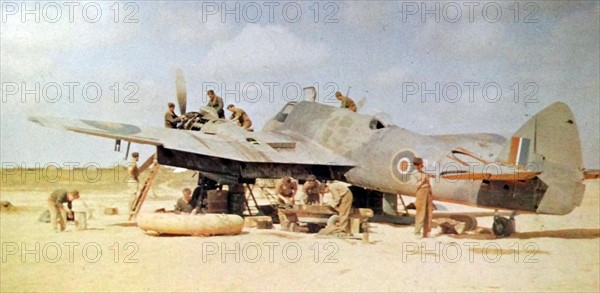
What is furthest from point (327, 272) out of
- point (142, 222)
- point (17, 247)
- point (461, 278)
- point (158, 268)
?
point (17, 247)

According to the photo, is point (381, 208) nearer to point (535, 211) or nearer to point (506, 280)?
point (535, 211)

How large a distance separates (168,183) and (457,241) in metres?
21.4

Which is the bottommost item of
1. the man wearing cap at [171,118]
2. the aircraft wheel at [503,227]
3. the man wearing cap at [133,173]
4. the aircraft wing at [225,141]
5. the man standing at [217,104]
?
the aircraft wheel at [503,227]

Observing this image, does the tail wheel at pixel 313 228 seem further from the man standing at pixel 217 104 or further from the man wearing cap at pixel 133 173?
the man wearing cap at pixel 133 173

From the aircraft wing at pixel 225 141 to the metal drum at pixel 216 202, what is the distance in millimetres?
887

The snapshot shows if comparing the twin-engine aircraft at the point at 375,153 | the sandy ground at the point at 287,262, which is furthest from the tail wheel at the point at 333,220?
the twin-engine aircraft at the point at 375,153

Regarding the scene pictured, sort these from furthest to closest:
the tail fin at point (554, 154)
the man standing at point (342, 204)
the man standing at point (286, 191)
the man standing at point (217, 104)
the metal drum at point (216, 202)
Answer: the man standing at point (217, 104)
the man standing at point (286, 191)
the metal drum at point (216, 202)
the man standing at point (342, 204)
the tail fin at point (554, 154)

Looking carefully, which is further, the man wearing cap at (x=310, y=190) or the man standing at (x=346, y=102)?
the man standing at (x=346, y=102)

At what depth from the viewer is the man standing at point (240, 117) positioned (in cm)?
1316

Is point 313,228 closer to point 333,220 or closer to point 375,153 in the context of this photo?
Answer: point 333,220

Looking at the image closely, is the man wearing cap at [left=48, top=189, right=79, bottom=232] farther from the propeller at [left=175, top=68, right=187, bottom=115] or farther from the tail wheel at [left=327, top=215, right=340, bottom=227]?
the tail wheel at [left=327, top=215, right=340, bottom=227]

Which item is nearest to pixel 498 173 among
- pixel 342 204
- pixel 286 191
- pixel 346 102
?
pixel 342 204

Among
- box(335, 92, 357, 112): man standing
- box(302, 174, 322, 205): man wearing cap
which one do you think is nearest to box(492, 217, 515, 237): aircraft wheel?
box(302, 174, 322, 205): man wearing cap

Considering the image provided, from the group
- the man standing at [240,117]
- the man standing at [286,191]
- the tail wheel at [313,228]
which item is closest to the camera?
the tail wheel at [313,228]
